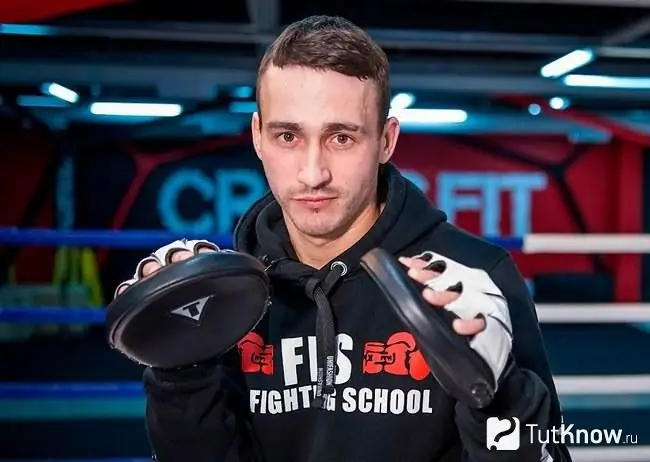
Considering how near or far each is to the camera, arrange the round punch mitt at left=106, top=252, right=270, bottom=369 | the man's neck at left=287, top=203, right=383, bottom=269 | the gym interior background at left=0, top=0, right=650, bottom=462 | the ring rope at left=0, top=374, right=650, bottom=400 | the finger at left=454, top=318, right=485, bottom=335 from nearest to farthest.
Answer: the finger at left=454, top=318, right=485, bottom=335 → the round punch mitt at left=106, top=252, right=270, bottom=369 → the man's neck at left=287, top=203, right=383, bottom=269 → the ring rope at left=0, top=374, right=650, bottom=400 → the gym interior background at left=0, top=0, right=650, bottom=462

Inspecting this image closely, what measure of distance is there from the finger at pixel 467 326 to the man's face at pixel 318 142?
0.90 ft

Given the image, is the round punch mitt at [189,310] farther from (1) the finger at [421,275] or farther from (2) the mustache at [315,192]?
(1) the finger at [421,275]

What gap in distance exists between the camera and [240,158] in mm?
4336

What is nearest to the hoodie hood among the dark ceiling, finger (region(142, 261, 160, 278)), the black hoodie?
the black hoodie

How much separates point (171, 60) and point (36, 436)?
1463 millimetres

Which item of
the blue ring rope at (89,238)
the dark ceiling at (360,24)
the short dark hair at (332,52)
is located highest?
the dark ceiling at (360,24)

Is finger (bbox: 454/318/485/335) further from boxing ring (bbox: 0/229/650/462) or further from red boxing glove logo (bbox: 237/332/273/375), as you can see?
boxing ring (bbox: 0/229/650/462)

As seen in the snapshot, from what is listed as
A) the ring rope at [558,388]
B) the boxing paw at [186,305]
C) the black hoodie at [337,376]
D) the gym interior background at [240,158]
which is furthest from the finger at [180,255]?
the ring rope at [558,388]

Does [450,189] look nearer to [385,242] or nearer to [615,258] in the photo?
[615,258]

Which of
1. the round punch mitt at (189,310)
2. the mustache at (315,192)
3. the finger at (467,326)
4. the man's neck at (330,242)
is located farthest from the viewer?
the man's neck at (330,242)

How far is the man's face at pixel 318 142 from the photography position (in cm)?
87

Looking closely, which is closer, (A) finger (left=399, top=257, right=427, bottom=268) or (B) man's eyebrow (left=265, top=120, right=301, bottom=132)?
(A) finger (left=399, top=257, right=427, bottom=268)

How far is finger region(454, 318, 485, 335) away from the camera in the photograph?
0.68 m

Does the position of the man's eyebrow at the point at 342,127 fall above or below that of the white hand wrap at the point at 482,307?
above
